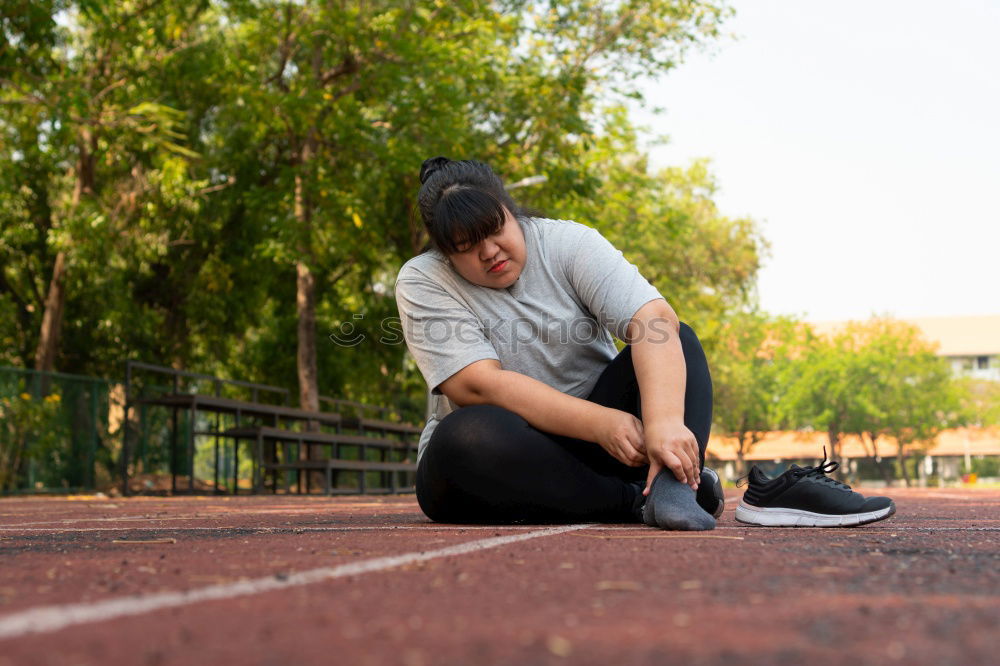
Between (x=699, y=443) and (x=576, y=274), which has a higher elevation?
(x=576, y=274)

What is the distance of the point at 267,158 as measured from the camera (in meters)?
19.6

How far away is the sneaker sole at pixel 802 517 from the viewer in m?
3.74

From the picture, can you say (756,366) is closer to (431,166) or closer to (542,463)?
(431,166)

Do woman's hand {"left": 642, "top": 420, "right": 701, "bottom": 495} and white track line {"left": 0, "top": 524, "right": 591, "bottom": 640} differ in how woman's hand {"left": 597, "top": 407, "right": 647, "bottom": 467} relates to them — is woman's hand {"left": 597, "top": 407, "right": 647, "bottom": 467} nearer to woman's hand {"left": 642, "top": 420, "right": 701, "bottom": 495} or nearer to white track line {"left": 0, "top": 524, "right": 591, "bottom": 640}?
woman's hand {"left": 642, "top": 420, "right": 701, "bottom": 495}

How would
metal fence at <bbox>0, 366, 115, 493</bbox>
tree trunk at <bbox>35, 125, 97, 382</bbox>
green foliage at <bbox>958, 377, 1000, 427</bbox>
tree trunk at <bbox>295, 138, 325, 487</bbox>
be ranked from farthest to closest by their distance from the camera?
1. green foliage at <bbox>958, 377, 1000, 427</bbox>
2. tree trunk at <bbox>35, 125, 97, 382</bbox>
3. tree trunk at <bbox>295, 138, 325, 487</bbox>
4. metal fence at <bbox>0, 366, 115, 493</bbox>

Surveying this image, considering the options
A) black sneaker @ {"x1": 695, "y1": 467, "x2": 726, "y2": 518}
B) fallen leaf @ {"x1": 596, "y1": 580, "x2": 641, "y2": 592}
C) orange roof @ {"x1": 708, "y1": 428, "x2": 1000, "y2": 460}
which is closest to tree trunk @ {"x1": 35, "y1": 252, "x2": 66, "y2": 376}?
black sneaker @ {"x1": 695, "y1": 467, "x2": 726, "y2": 518}

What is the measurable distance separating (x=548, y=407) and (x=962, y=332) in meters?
79.9

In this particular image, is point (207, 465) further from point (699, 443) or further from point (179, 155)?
point (699, 443)

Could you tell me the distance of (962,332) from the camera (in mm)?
77062

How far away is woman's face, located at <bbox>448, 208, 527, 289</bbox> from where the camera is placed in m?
3.84

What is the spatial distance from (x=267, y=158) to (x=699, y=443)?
16886 millimetres

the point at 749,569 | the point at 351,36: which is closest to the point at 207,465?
the point at 351,36

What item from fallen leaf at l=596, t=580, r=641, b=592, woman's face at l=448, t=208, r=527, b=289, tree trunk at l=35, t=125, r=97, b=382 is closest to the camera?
fallen leaf at l=596, t=580, r=641, b=592

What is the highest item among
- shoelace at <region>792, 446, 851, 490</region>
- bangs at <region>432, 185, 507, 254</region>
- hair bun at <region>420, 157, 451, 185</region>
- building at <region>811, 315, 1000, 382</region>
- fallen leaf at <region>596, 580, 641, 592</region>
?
building at <region>811, 315, 1000, 382</region>
